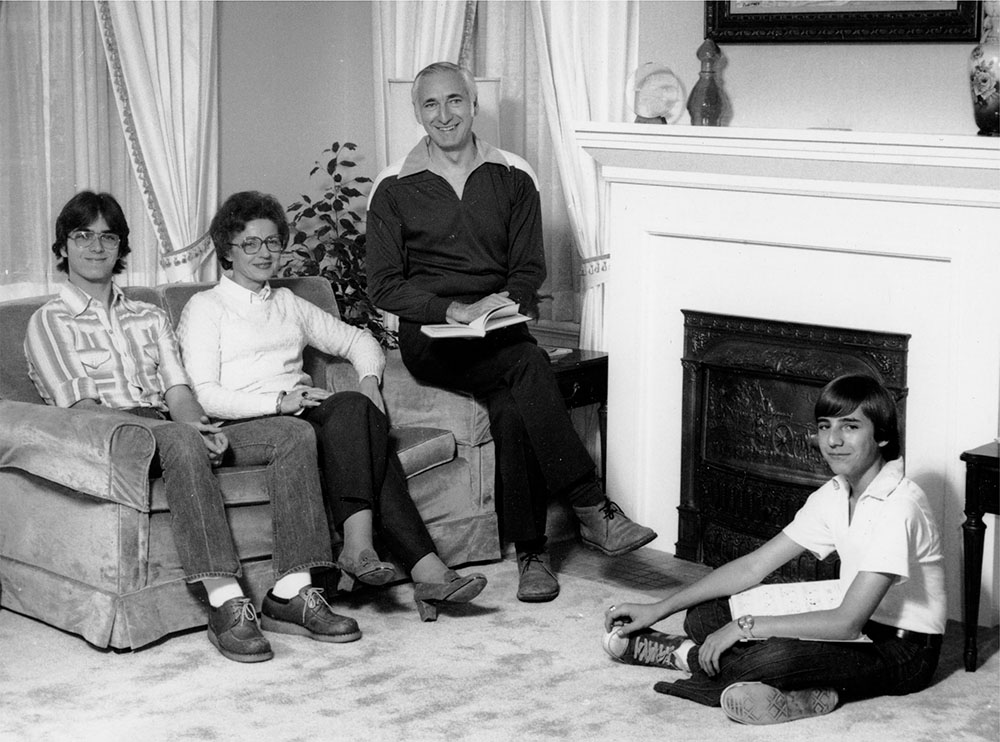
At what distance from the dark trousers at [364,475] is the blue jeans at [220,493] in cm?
8

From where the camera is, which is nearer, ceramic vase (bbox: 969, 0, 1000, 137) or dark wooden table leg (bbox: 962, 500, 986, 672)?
dark wooden table leg (bbox: 962, 500, 986, 672)

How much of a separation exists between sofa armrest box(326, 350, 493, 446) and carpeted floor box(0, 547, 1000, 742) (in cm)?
57

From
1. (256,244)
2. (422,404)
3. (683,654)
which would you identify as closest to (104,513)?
(256,244)

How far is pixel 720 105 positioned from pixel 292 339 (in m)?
1.40

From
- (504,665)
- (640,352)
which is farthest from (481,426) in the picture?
(504,665)

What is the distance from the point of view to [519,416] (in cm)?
389

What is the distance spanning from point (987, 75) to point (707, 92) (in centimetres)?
85

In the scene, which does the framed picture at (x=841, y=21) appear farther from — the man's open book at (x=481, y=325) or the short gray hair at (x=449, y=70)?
the man's open book at (x=481, y=325)

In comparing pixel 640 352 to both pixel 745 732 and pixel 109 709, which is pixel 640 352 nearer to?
pixel 745 732

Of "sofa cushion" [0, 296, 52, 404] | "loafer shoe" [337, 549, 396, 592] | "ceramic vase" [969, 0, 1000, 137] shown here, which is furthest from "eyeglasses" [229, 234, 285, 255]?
"ceramic vase" [969, 0, 1000, 137]

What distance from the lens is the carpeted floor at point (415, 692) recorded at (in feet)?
9.58

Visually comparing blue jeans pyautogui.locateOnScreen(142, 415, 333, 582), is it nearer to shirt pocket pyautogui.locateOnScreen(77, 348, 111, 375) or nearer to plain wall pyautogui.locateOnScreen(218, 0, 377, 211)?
shirt pocket pyautogui.locateOnScreen(77, 348, 111, 375)

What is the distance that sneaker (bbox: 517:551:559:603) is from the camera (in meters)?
3.77

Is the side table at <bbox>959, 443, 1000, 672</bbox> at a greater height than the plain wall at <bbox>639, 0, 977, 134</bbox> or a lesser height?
lesser
